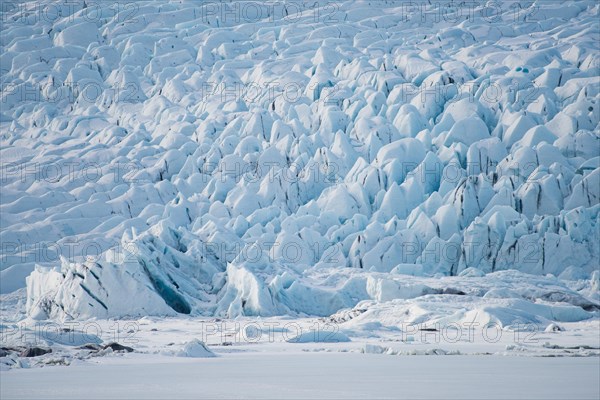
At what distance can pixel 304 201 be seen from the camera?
29578mm

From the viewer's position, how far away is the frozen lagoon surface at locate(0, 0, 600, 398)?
39.3ft

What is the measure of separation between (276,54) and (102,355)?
3392cm

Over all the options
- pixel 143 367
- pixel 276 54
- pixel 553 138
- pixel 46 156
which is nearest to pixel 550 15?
pixel 276 54

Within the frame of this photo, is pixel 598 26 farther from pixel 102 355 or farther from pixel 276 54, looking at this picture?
pixel 102 355

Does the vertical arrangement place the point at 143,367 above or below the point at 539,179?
above

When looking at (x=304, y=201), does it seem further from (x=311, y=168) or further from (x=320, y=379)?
(x=320, y=379)

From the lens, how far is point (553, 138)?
29.3m

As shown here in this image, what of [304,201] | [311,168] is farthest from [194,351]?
[311,168]

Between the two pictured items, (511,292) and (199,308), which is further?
(199,308)

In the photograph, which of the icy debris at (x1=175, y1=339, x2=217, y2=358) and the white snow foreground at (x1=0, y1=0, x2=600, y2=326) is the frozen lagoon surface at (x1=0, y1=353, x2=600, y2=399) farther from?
the white snow foreground at (x1=0, y1=0, x2=600, y2=326)

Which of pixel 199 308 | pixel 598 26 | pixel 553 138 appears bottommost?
pixel 199 308

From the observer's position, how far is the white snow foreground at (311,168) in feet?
70.3

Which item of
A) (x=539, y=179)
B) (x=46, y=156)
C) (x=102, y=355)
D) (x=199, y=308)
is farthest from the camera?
(x=46, y=156)

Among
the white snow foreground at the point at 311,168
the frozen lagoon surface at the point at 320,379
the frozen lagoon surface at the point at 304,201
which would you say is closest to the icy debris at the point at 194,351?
the frozen lagoon surface at the point at 304,201
